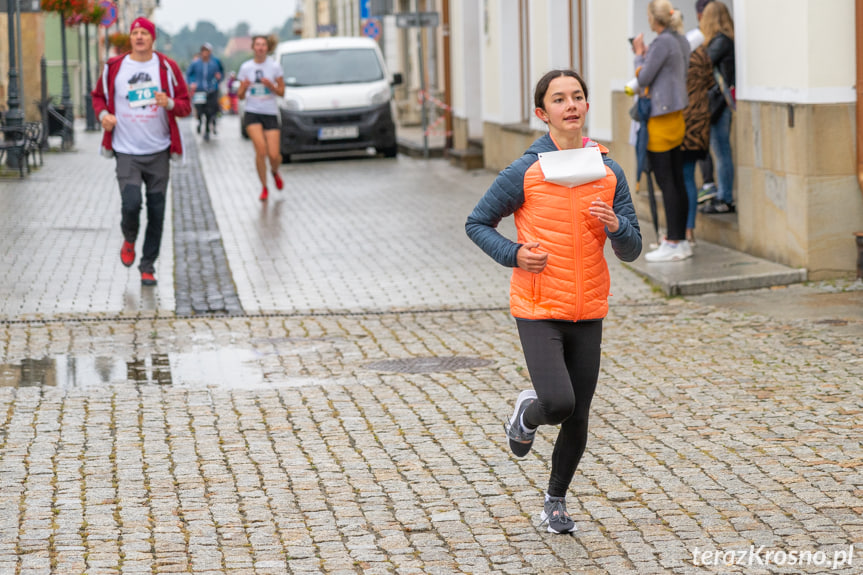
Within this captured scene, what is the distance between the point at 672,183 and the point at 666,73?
85 centimetres

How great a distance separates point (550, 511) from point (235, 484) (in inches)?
54.7

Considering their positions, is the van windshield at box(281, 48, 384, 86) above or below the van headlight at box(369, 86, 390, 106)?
above

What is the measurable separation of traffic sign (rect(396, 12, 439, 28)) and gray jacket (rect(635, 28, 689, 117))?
14.0 meters

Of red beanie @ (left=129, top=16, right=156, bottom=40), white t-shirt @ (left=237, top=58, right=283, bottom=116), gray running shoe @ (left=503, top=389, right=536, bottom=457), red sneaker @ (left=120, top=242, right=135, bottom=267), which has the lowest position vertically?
gray running shoe @ (left=503, top=389, right=536, bottom=457)

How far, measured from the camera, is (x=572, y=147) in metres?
5.13

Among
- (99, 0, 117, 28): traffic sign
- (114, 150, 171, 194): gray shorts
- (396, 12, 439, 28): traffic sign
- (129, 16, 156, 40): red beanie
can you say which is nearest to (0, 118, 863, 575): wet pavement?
(114, 150, 171, 194): gray shorts

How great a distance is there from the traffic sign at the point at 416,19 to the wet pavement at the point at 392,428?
13.0 metres

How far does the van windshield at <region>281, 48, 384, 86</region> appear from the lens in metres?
25.9

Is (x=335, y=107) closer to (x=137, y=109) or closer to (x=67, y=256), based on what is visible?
(x=67, y=256)

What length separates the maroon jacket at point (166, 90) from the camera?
435 inches

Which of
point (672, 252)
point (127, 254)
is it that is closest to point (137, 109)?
point (127, 254)

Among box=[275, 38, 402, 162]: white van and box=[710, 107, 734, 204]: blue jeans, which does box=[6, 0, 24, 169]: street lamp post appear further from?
box=[710, 107, 734, 204]: blue jeans

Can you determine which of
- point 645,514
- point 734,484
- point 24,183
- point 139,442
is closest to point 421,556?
point 645,514

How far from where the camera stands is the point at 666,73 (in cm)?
1153
